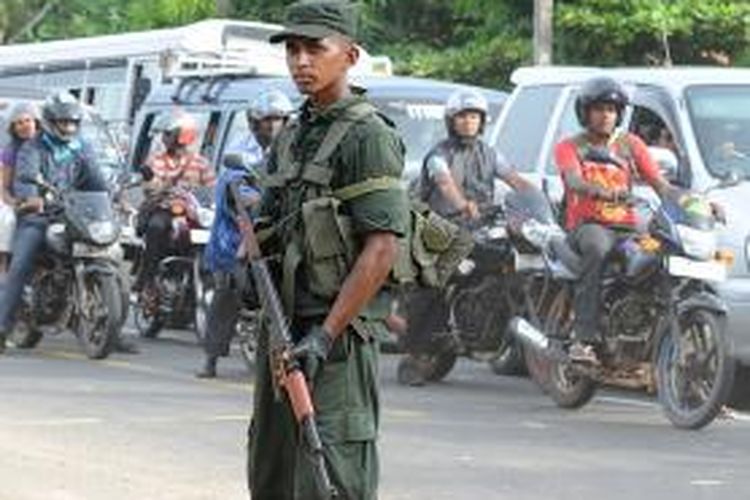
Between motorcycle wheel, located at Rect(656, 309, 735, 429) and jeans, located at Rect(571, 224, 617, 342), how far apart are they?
0.45 meters

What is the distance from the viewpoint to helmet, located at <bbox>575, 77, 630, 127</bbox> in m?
11.4

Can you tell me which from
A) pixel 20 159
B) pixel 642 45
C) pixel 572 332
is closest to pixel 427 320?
pixel 572 332

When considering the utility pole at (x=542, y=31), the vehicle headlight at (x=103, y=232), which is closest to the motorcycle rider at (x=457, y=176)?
the vehicle headlight at (x=103, y=232)

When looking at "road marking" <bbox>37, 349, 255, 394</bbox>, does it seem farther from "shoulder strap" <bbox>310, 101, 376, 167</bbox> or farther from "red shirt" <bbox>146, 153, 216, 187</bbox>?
"shoulder strap" <bbox>310, 101, 376, 167</bbox>

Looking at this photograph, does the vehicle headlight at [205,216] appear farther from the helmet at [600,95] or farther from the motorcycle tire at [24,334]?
the helmet at [600,95]

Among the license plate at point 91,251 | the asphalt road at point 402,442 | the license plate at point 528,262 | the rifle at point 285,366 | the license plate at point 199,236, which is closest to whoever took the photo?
the rifle at point 285,366

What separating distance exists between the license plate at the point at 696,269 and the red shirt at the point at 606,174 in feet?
2.32

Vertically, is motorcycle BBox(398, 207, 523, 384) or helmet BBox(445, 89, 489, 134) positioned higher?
helmet BBox(445, 89, 489, 134)

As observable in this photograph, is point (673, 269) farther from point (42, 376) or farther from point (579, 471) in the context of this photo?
point (42, 376)

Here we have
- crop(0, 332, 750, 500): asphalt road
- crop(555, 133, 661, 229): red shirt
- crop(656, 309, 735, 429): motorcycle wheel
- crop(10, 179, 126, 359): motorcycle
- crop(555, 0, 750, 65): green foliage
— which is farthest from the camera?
crop(555, 0, 750, 65): green foliage

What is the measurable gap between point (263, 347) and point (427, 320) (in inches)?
284

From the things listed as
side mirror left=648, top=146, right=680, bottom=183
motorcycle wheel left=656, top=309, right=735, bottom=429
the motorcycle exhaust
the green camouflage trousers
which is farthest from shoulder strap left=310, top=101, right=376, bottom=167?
the motorcycle exhaust

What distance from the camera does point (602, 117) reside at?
37.8 ft

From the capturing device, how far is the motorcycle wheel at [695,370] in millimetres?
10695
